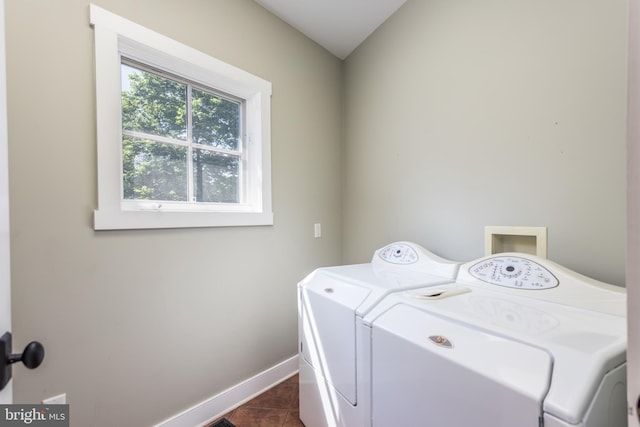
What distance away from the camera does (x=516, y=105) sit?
4.28 ft

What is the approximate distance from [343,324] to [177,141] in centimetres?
135

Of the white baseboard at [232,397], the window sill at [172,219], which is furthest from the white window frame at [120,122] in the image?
the white baseboard at [232,397]

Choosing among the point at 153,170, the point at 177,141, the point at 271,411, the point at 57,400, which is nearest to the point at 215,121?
the point at 177,141

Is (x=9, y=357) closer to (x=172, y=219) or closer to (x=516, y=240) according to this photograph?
(x=172, y=219)

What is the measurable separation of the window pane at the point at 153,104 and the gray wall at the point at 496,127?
4.38 ft

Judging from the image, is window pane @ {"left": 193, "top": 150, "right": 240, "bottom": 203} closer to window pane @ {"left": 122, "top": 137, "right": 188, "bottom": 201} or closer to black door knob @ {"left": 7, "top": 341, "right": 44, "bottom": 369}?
window pane @ {"left": 122, "top": 137, "right": 188, "bottom": 201}

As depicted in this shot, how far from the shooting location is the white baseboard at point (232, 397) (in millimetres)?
1476

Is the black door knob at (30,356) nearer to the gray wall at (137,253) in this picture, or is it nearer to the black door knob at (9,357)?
the black door knob at (9,357)

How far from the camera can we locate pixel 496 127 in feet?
4.53

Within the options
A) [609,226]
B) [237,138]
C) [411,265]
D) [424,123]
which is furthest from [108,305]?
[609,226]

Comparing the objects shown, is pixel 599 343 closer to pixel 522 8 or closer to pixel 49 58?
pixel 522 8

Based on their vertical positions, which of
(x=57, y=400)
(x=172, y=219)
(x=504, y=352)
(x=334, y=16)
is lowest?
(x=57, y=400)

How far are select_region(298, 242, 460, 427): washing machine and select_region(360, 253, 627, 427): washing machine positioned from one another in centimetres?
8

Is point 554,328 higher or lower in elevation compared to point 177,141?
lower
